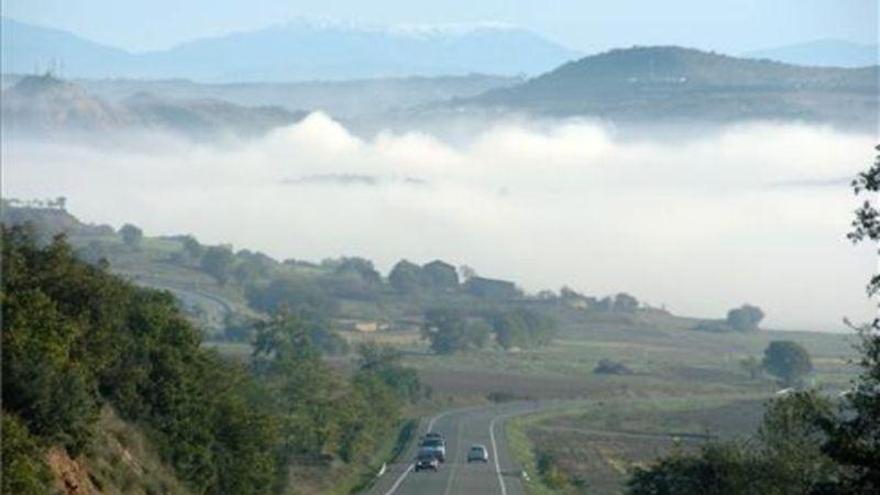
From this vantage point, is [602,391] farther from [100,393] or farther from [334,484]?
[100,393]

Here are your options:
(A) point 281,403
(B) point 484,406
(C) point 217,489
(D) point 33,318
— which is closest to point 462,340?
(B) point 484,406

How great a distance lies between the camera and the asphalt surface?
6481 cm

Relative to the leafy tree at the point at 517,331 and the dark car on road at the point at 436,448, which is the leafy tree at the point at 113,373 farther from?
the leafy tree at the point at 517,331

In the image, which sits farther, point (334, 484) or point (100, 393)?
point (334, 484)

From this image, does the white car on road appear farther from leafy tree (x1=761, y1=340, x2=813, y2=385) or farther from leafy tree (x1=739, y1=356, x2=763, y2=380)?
leafy tree (x1=739, y1=356, x2=763, y2=380)

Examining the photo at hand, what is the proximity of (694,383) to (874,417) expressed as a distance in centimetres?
12542

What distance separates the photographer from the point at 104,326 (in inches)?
1722

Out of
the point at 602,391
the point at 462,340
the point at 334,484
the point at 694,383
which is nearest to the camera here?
the point at 334,484

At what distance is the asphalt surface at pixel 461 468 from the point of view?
64.8 meters

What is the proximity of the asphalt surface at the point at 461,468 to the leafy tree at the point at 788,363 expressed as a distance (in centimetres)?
4744

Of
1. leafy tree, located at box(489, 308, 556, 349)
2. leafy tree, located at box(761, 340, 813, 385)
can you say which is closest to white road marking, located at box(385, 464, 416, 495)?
leafy tree, located at box(761, 340, 813, 385)

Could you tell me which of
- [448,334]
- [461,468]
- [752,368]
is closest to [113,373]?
[461,468]

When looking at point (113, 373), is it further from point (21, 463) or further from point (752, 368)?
point (752, 368)

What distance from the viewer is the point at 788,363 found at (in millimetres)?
157125
